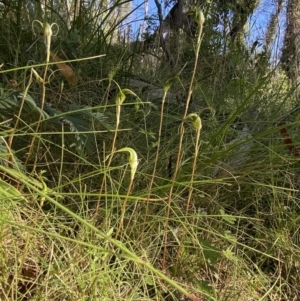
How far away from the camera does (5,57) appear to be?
137 cm

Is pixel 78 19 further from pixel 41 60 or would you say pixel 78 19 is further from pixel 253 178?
pixel 253 178

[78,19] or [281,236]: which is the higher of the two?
[78,19]

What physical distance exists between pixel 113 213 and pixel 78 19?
36.5 inches

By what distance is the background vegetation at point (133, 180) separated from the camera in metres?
0.72

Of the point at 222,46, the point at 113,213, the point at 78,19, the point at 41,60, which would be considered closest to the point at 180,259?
the point at 113,213

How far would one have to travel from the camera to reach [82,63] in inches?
56.7

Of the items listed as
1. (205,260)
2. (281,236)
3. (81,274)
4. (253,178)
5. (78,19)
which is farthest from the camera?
(78,19)

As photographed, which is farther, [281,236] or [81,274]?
[281,236]

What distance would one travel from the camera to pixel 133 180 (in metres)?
1.00

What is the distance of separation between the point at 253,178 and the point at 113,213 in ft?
1.29

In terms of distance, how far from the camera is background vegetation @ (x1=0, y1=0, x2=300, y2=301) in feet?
2.36

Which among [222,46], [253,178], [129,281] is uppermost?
[222,46]

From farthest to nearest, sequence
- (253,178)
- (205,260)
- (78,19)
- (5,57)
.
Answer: (78,19) → (5,57) → (253,178) → (205,260)

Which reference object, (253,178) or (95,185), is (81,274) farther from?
(253,178)
